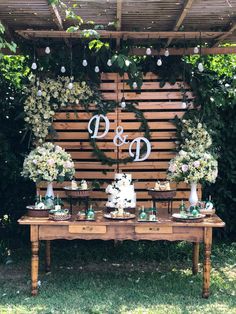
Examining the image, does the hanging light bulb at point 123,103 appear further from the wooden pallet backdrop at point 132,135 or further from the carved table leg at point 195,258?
the carved table leg at point 195,258

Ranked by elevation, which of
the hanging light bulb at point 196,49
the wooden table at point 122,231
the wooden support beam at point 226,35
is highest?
the wooden support beam at point 226,35

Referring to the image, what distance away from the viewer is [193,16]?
568 cm

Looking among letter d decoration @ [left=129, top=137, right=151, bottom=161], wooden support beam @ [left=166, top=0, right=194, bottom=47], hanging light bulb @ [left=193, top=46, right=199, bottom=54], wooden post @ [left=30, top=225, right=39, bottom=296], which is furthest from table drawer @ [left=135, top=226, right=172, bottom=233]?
hanging light bulb @ [left=193, top=46, right=199, bottom=54]

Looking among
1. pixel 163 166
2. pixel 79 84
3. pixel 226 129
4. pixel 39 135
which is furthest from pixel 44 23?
pixel 226 129

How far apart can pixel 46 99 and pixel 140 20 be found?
154 centimetres

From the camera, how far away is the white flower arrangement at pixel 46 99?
6.54 metres

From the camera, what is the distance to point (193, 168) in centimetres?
568

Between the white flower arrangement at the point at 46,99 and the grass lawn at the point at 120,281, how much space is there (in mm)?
1596

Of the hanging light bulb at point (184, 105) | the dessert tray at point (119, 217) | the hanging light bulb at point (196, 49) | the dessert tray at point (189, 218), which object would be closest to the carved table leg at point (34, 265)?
the dessert tray at point (119, 217)

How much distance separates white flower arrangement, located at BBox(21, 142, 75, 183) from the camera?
5.72 metres

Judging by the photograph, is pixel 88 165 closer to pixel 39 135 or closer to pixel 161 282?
pixel 39 135

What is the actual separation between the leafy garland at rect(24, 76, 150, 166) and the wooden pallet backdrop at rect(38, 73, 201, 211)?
8 cm

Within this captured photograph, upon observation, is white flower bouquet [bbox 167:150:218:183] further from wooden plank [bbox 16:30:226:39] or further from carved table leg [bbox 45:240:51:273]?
carved table leg [bbox 45:240:51:273]

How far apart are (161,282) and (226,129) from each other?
2419 millimetres
